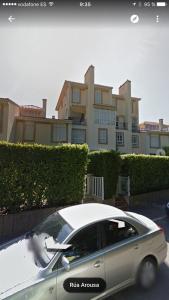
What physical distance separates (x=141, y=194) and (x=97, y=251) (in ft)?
24.5

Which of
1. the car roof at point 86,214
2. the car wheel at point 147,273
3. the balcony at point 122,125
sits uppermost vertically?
the balcony at point 122,125

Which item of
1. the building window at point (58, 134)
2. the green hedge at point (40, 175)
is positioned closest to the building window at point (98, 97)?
the building window at point (58, 134)

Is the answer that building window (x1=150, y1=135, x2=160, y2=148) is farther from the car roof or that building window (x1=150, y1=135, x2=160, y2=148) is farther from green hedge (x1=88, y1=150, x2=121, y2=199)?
the car roof

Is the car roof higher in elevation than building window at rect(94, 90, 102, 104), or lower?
lower

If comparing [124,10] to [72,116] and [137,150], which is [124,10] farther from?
[137,150]

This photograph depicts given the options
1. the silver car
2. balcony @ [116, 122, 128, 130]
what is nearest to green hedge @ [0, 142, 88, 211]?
the silver car

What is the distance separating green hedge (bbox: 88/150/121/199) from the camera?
8445 millimetres

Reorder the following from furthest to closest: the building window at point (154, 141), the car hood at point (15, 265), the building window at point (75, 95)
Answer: the building window at point (154, 141) < the building window at point (75, 95) < the car hood at point (15, 265)

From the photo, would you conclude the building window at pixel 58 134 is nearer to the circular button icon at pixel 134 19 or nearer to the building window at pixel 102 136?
the building window at pixel 102 136

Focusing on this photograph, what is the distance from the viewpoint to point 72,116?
27.4 metres

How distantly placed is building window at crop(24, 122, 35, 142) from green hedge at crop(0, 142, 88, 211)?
16.8 metres

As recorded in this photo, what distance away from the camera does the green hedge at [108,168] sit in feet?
27.7

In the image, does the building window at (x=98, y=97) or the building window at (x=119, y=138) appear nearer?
the building window at (x=119, y=138)

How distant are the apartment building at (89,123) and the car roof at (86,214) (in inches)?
711
